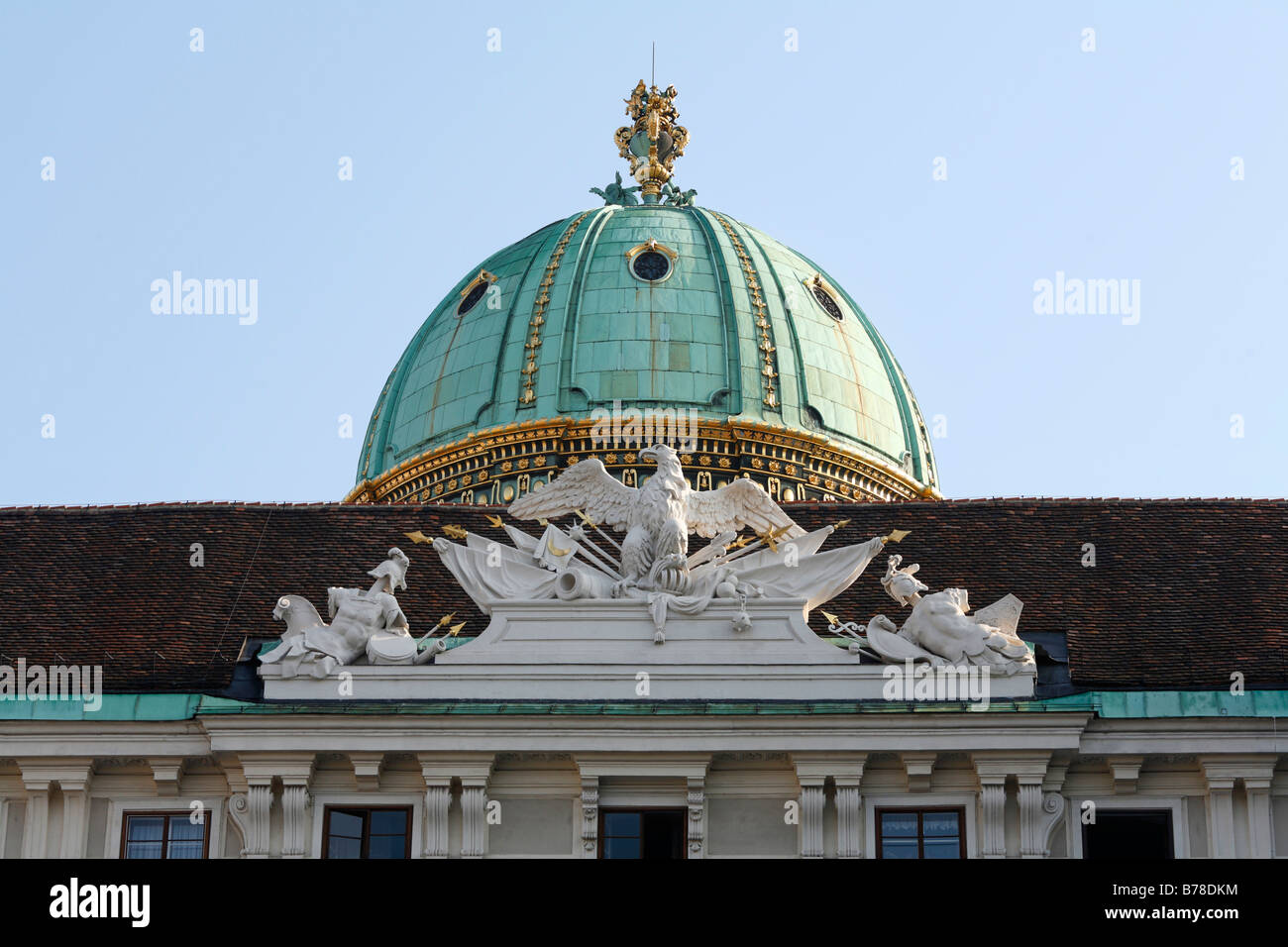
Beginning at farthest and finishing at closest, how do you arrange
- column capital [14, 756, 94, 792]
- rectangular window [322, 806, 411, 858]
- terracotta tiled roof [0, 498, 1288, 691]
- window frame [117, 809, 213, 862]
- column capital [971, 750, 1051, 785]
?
terracotta tiled roof [0, 498, 1288, 691] < column capital [14, 756, 94, 792] < window frame [117, 809, 213, 862] < rectangular window [322, 806, 411, 858] < column capital [971, 750, 1051, 785]

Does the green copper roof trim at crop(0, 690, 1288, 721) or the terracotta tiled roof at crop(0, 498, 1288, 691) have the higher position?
the terracotta tiled roof at crop(0, 498, 1288, 691)

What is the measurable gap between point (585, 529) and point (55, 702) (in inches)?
287

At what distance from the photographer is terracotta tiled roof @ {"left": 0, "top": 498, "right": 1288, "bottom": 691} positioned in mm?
36875

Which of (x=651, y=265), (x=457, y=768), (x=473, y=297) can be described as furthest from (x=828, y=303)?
(x=457, y=768)

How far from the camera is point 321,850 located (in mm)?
34406

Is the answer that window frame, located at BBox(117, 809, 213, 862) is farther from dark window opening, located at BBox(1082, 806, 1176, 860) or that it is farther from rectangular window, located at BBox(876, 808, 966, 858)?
dark window opening, located at BBox(1082, 806, 1176, 860)

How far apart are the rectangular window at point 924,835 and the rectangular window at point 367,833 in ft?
16.3

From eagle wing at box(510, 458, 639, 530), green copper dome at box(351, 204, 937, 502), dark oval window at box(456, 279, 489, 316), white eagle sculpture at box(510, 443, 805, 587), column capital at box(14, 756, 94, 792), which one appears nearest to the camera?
column capital at box(14, 756, 94, 792)

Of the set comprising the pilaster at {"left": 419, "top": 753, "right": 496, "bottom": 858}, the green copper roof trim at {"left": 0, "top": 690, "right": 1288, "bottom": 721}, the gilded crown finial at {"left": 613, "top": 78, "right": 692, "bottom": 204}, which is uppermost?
the gilded crown finial at {"left": 613, "top": 78, "right": 692, "bottom": 204}

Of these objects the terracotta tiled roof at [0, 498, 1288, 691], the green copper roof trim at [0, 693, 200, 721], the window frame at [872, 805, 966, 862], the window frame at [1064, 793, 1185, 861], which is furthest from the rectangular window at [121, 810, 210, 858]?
the window frame at [1064, 793, 1185, 861]

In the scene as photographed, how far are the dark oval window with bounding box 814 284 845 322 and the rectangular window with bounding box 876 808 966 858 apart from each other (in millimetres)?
22219

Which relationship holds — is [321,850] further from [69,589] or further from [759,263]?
[759,263]

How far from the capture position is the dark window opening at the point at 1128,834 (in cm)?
3441
